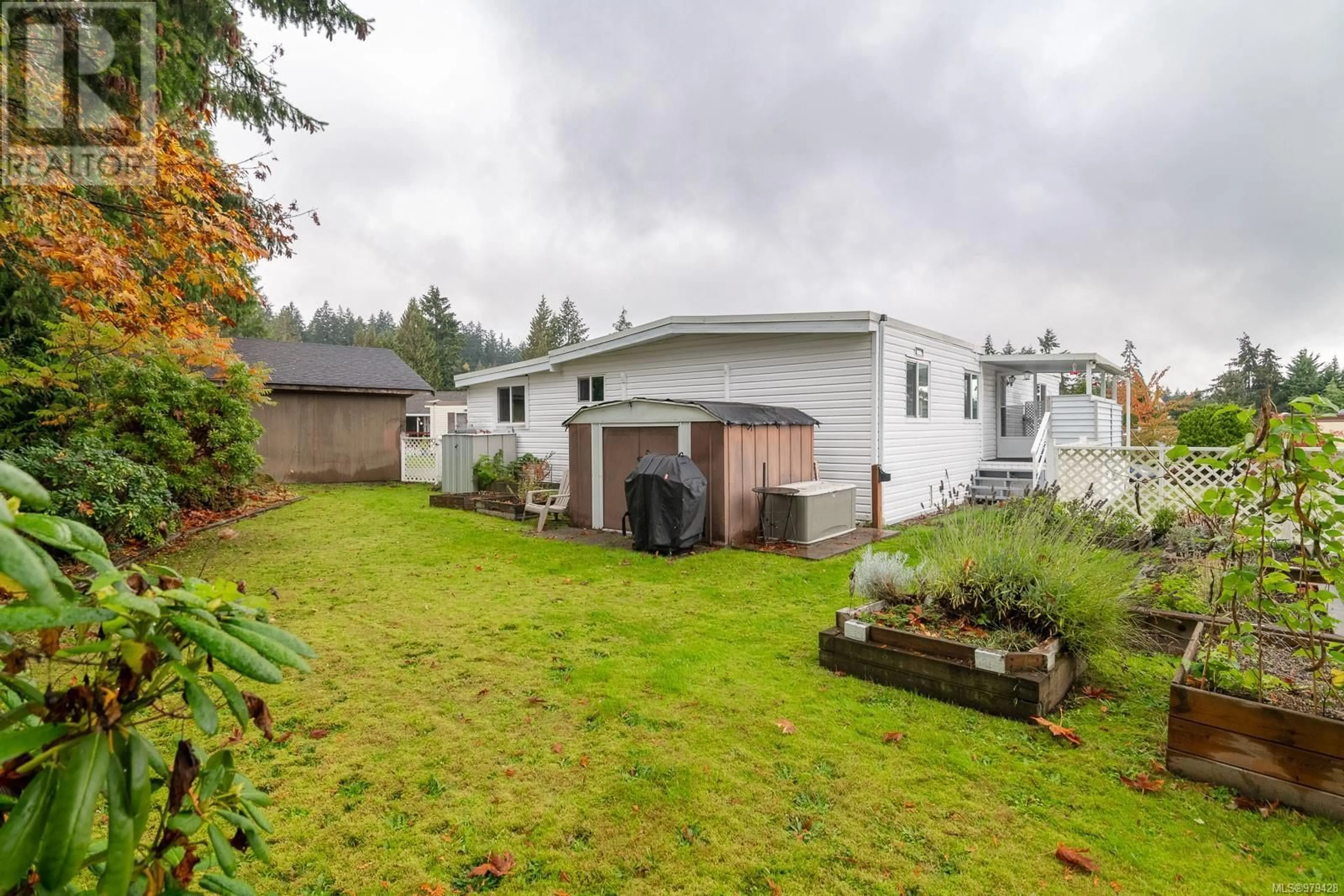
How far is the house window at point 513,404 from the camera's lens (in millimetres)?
15562

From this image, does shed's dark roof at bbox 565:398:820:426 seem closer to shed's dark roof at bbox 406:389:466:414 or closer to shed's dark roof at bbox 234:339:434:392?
shed's dark roof at bbox 234:339:434:392

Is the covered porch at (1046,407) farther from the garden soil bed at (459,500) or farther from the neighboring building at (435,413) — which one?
the neighboring building at (435,413)

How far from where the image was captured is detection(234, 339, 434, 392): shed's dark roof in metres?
16.6

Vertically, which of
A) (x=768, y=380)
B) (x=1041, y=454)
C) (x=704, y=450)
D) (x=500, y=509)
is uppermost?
(x=768, y=380)

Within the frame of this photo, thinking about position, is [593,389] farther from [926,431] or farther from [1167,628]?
[1167,628]

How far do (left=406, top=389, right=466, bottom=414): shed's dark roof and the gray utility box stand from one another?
95.8 ft

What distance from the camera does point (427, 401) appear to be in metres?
36.1

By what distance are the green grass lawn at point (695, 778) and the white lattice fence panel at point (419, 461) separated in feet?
42.0

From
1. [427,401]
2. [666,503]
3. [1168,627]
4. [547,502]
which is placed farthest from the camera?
[427,401]

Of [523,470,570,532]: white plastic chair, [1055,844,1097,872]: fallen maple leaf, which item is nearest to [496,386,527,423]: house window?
[523,470,570,532]: white plastic chair

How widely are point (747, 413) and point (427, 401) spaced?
3132 cm

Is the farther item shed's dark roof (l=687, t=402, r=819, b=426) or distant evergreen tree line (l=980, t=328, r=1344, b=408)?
distant evergreen tree line (l=980, t=328, r=1344, b=408)

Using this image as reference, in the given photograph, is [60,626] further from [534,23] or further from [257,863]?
[534,23]

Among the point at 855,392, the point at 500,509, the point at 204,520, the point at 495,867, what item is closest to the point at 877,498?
the point at 855,392
